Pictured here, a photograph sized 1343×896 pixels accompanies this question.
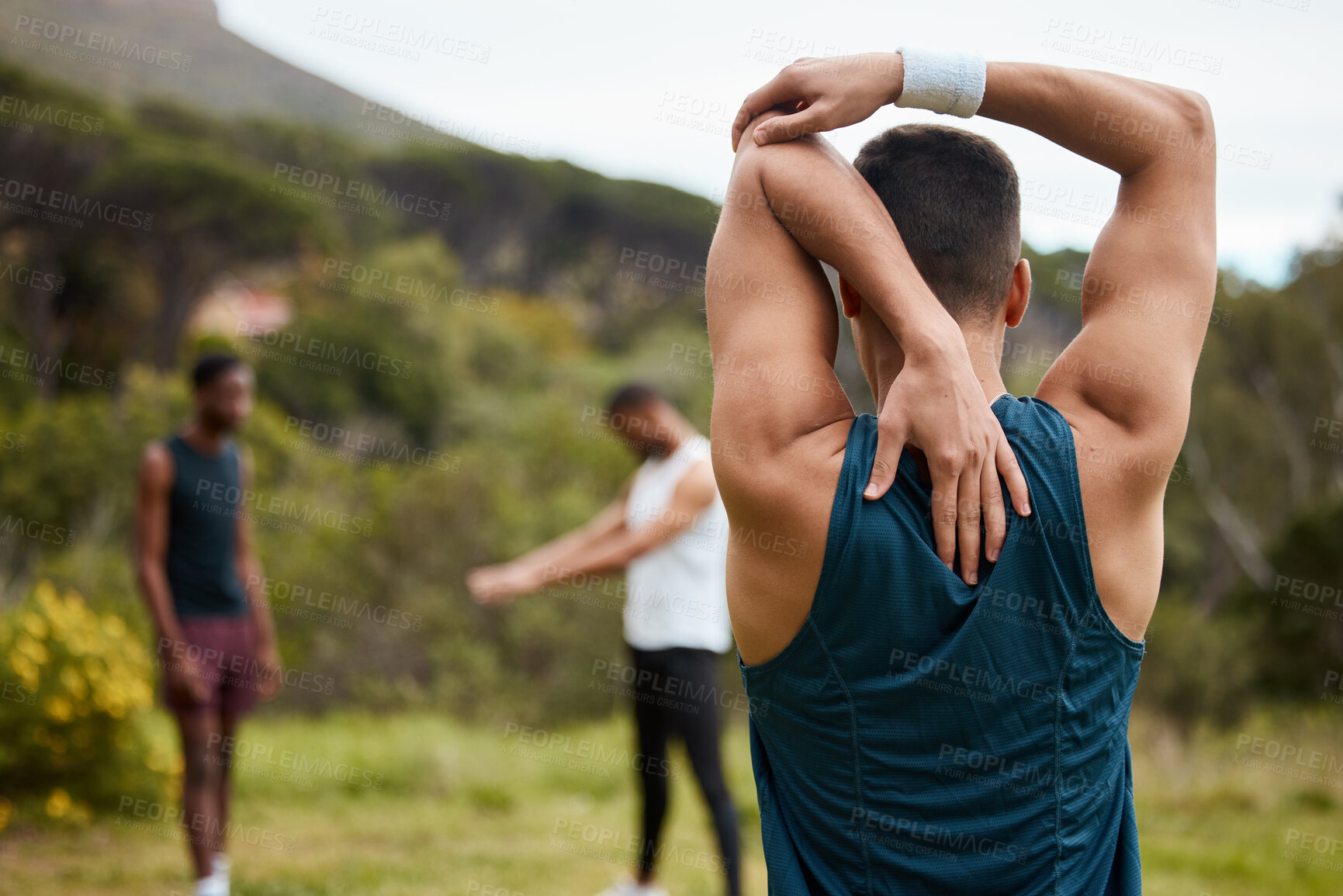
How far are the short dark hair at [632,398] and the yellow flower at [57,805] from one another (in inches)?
148

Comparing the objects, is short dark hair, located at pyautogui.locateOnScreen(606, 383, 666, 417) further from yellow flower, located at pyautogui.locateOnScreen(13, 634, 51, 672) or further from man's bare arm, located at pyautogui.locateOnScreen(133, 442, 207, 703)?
yellow flower, located at pyautogui.locateOnScreen(13, 634, 51, 672)

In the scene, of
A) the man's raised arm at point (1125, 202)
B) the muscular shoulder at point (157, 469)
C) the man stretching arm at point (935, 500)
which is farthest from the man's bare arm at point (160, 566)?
the man's raised arm at point (1125, 202)

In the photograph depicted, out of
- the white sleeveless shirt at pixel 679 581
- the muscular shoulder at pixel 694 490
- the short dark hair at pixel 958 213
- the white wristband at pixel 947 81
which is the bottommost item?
the white sleeveless shirt at pixel 679 581

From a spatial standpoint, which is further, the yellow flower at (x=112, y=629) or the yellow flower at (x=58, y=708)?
the yellow flower at (x=112, y=629)

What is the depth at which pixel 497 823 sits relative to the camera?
19.6 ft

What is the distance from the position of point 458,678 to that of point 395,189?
3094 cm

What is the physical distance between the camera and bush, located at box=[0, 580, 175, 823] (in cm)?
531

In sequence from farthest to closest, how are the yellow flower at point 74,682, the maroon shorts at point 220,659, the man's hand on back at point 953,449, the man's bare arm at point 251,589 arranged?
the yellow flower at point 74,682
the man's bare arm at point 251,589
the maroon shorts at point 220,659
the man's hand on back at point 953,449

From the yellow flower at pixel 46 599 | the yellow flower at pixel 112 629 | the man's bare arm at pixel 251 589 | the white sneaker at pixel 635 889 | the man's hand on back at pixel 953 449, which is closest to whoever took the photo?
the man's hand on back at pixel 953 449

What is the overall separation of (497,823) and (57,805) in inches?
94.0

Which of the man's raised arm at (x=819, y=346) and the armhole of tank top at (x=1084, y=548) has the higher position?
the man's raised arm at (x=819, y=346)

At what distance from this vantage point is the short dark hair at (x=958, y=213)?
4.38 ft

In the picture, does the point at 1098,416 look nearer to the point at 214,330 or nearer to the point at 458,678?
the point at 458,678

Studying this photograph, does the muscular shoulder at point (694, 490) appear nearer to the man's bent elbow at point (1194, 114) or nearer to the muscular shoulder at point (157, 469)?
the muscular shoulder at point (157, 469)
